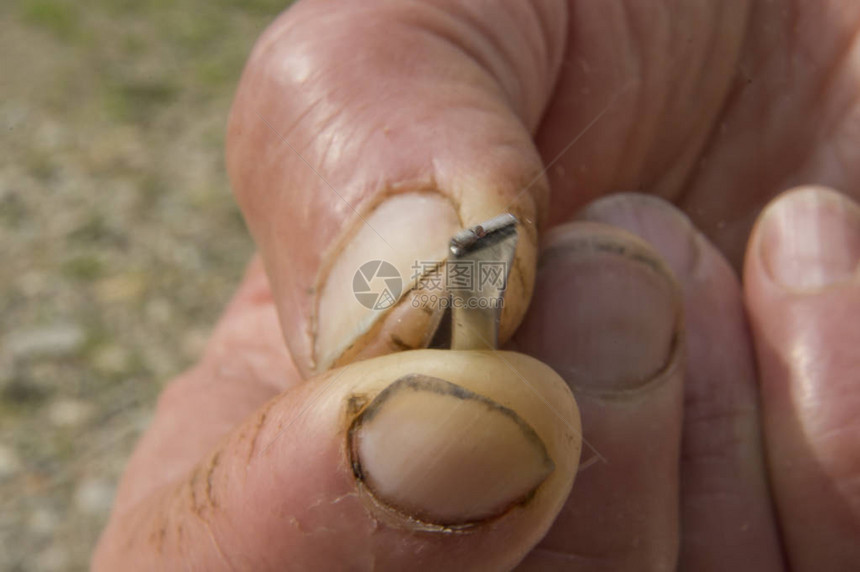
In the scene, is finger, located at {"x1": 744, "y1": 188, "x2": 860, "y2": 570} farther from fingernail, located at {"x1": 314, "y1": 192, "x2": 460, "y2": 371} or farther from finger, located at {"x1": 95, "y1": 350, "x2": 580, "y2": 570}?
fingernail, located at {"x1": 314, "y1": 192, "x2": 460, "y2": 371}

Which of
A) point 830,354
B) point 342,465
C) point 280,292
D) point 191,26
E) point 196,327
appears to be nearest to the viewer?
point 342,465

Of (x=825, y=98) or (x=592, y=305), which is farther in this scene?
(x=825, y=98)

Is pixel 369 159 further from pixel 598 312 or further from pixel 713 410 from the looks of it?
pixel 713 410

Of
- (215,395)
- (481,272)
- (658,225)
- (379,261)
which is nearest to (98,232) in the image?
(215,395)

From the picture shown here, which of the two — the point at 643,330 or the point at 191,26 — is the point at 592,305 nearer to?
the point at 643,330

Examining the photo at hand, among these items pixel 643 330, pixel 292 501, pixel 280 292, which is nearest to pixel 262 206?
pixel 280 292

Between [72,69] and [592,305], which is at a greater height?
[592,305]

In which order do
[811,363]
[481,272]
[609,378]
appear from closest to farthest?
[481,272]
[609,378]
[811,363]

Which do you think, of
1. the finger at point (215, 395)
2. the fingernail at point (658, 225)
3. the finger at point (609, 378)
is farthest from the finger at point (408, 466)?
the fingernail at point (658, 225)
